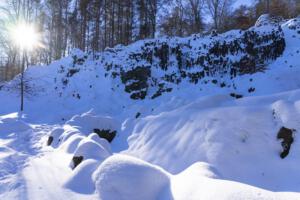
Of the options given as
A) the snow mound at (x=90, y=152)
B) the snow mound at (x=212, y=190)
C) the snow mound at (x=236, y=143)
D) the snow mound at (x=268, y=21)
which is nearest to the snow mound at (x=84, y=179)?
Result: the snow mound at (x=90, y=152)

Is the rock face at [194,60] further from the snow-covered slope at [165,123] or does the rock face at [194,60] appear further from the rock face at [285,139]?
the rock face at [285,139]

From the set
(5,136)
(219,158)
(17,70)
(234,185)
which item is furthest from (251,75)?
(17,70)

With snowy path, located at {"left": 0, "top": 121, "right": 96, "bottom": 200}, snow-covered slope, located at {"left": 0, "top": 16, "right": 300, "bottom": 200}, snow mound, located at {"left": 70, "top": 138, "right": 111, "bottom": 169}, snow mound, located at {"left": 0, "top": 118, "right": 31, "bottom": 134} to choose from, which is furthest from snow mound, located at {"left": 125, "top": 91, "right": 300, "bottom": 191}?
snow mound, located at {"left": 0, "top": 118, "right": 31, "bottom": 134}

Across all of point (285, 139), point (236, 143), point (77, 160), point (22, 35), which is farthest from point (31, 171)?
point (22, 35)

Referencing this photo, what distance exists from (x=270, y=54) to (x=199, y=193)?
13.3 m

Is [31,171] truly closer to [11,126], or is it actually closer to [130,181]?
[130,181]

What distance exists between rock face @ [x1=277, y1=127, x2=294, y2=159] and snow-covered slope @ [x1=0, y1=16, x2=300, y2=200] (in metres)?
0.07

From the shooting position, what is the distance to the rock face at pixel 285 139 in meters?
6.40

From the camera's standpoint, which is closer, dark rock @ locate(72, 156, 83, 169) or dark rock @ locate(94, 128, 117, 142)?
dark rock @ locate(72, 156, 83, 169)

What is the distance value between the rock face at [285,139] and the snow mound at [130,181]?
10.7 feet

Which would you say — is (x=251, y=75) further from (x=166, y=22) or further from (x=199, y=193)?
(x=166, y=22)

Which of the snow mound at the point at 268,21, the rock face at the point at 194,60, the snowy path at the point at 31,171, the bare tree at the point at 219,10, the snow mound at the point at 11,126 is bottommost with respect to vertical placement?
the snowy path at the point at 31,171

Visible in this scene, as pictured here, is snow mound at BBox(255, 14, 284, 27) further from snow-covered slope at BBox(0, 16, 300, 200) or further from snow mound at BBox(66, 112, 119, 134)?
snow mound at BBox(66, 112, 119, 134)

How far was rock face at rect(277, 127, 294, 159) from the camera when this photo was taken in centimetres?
640
